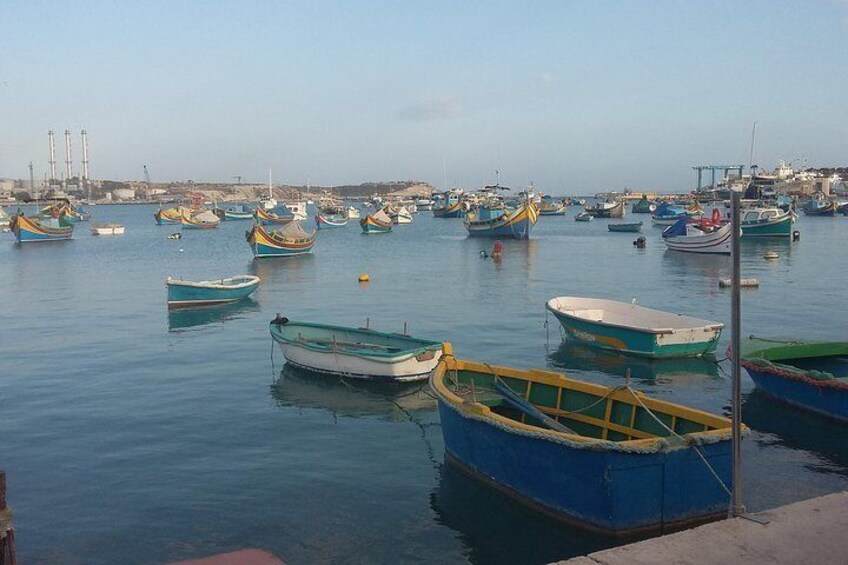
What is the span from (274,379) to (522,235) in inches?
2009

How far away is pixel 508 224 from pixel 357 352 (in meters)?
51.9

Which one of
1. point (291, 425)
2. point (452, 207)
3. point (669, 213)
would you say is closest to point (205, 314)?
point (291, 425)

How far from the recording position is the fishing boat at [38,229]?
69.1 meters

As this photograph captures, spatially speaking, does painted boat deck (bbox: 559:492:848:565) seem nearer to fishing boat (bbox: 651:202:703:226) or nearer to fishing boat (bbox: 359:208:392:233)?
fishing boat (bbox: 359:208:392:233)

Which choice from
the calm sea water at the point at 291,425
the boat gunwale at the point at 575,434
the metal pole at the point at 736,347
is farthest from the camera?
the calm sea water at the point at 291,425

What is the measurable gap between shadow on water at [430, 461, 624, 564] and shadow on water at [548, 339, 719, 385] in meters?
7.39

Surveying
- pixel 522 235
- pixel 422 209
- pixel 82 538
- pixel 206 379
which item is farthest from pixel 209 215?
pixel 82 538

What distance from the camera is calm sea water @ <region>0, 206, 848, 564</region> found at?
389 inches

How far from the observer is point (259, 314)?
27656 mm

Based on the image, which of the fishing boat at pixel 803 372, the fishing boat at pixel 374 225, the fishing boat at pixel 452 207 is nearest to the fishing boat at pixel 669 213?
the fishing boat at pixel 374 225

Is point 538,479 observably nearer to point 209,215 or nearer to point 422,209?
point 209,215

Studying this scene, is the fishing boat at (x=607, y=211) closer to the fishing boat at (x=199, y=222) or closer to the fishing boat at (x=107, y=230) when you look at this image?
the fishing boat at (x=199, y=222)

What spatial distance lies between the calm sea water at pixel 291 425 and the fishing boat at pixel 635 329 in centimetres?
44

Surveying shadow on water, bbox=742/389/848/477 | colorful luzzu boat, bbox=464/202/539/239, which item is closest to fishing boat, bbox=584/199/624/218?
Result: colorful luzzu boat, bbox=464/202/539/239
